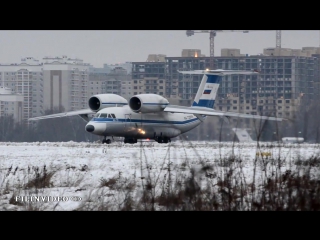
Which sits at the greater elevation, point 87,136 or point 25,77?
point 25,77

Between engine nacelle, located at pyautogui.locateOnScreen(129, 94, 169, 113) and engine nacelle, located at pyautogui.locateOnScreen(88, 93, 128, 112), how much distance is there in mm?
2207

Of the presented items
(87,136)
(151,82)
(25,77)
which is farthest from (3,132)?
(25,77)

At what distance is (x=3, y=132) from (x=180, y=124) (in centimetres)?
1269

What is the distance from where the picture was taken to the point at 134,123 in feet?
108

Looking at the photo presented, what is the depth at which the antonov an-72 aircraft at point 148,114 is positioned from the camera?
1275 inches

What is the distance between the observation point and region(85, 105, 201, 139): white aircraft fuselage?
3203 centimetres

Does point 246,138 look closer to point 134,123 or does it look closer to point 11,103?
point 134,123

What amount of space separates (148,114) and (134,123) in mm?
2392

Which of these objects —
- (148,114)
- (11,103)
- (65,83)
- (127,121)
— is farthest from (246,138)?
(65,83)

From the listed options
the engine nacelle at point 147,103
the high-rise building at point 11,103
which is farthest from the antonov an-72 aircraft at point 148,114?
the high-rise building at point 11,103

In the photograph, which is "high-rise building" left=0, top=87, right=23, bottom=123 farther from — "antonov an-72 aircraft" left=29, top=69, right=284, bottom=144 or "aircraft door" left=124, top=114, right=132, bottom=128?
"aircraft door" left=124, top=114, right=132, bottom=128
